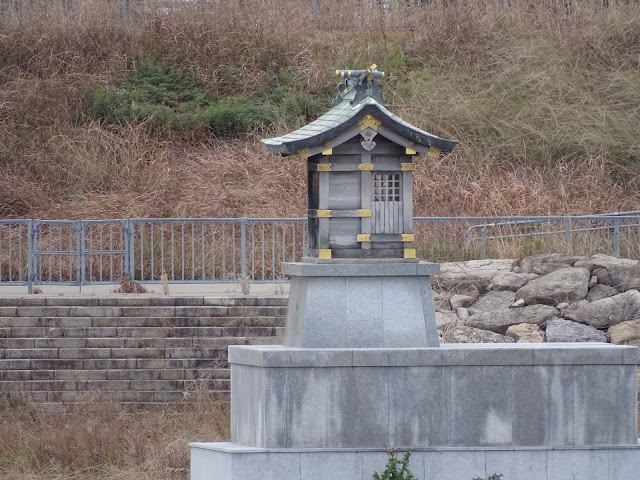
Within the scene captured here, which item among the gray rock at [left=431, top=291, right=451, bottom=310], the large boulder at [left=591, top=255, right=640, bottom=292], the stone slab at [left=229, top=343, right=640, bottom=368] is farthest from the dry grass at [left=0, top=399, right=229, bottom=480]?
the large boulder at [left=591, top=255, right=640, bottom=292]

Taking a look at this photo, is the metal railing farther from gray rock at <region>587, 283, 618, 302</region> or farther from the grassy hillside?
the grassy hillside

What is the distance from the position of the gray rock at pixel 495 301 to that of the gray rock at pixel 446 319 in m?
0.42

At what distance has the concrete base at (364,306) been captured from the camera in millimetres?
13328

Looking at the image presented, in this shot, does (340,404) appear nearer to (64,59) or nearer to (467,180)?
(467,180)

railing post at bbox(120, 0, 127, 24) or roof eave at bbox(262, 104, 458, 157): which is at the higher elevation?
railing post at bbox(120, 0, 127, 24)

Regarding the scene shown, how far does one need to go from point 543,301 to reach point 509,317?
0.61 meters

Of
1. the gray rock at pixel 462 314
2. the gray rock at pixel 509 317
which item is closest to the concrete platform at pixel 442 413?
the gray rock at pixel 509 317

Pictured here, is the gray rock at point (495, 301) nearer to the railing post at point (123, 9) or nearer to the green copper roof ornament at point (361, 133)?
the green copper roof ornament at point (361, 133)

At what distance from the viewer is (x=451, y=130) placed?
2902 centimetres

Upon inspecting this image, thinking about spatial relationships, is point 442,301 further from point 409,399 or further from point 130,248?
point 409,399

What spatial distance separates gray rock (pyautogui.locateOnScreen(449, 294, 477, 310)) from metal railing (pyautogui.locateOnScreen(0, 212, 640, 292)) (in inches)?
63.2

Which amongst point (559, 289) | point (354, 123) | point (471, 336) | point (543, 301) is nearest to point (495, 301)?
point (543, 301)

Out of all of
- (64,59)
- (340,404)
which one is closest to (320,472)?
(340,404)

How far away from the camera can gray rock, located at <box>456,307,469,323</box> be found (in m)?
19.6
